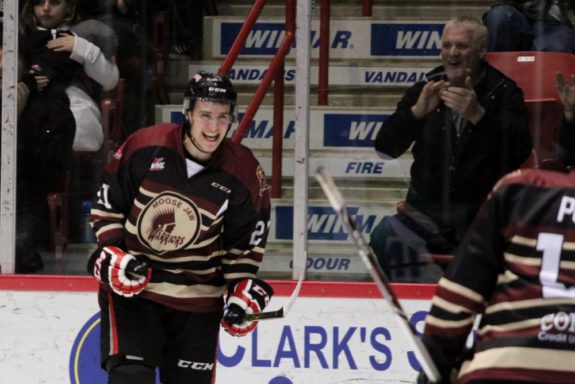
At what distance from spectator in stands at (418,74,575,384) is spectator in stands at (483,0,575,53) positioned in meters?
1.98

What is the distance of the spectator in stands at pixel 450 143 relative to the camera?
4.51m

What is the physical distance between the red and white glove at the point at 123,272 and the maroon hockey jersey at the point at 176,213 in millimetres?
81

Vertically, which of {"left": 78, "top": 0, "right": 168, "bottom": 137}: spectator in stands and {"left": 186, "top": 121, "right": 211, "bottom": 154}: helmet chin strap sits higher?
{"left": 78, "top": 0, "right": 168, "bottom": 137}: spectator in stands

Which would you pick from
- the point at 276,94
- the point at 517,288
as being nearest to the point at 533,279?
the point at 517,288

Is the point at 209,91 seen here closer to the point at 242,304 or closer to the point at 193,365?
the point at 242,304

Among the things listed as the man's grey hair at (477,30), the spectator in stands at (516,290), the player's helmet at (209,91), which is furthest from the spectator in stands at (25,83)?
the spectator in stands at (516,290)

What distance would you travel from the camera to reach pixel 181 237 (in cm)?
377

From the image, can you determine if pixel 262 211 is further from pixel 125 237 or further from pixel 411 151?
pixel 411 151

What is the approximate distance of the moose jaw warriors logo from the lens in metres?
3.77

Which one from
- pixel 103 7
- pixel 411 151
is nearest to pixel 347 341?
pixel 411 151

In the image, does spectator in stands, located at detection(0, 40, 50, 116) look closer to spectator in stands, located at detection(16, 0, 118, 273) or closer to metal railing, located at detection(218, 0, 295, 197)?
spectator in stands, located at detection(16, 0, 118, 273)

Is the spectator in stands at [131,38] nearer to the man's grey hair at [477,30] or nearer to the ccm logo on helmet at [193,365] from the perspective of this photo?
the man's grey hair at [477,30]

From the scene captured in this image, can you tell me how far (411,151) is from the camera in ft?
15.1

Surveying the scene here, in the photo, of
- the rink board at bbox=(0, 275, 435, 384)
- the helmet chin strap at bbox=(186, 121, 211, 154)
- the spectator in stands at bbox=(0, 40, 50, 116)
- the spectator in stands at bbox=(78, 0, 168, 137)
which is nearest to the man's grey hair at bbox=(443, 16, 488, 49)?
the rink board at bbox=(0, 275, 435, 384)
